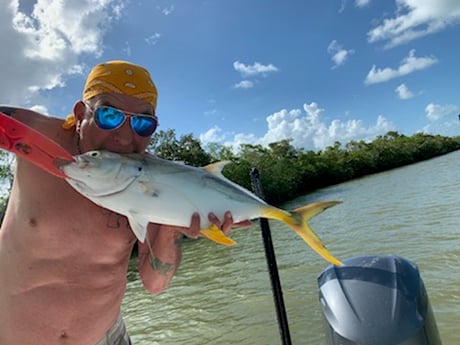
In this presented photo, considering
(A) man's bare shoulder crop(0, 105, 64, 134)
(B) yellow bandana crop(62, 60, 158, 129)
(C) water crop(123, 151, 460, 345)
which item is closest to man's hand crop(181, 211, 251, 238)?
(B) yellow bandana crop(62, 60, 158, 129)

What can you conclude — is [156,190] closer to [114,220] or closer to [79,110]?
[114,220]

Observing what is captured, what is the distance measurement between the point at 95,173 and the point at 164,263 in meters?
0.97

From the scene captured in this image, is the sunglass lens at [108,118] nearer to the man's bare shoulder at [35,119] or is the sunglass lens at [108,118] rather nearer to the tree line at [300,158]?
the man's bare shoulder at [35,119]

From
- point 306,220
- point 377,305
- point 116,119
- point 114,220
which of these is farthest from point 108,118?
point 377,305

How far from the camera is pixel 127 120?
74.9 inches

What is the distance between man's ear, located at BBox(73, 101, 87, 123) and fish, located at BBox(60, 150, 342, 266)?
45 cm

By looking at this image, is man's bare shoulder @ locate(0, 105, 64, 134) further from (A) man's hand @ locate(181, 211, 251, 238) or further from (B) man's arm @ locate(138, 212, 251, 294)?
(A) man's hand @ locate(181, 211, 251, 238)

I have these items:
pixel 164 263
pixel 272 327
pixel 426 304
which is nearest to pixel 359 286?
pixel 426 304

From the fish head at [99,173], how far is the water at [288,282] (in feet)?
14.0

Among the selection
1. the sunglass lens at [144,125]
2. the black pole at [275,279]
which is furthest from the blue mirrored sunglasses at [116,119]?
the black pole at [275,279]

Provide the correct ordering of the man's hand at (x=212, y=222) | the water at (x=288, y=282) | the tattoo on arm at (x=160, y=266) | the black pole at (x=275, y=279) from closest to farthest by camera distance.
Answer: the man's hand at (x=212, y=222) < the tattoo on arm at (x=160, y=266) < the black pole at (x=275, y=279) < the water at (x=288, y=282)

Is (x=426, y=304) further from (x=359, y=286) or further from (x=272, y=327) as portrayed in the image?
(x=272, y=327)

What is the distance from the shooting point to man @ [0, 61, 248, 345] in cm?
184

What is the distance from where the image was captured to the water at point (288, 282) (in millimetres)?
5660
